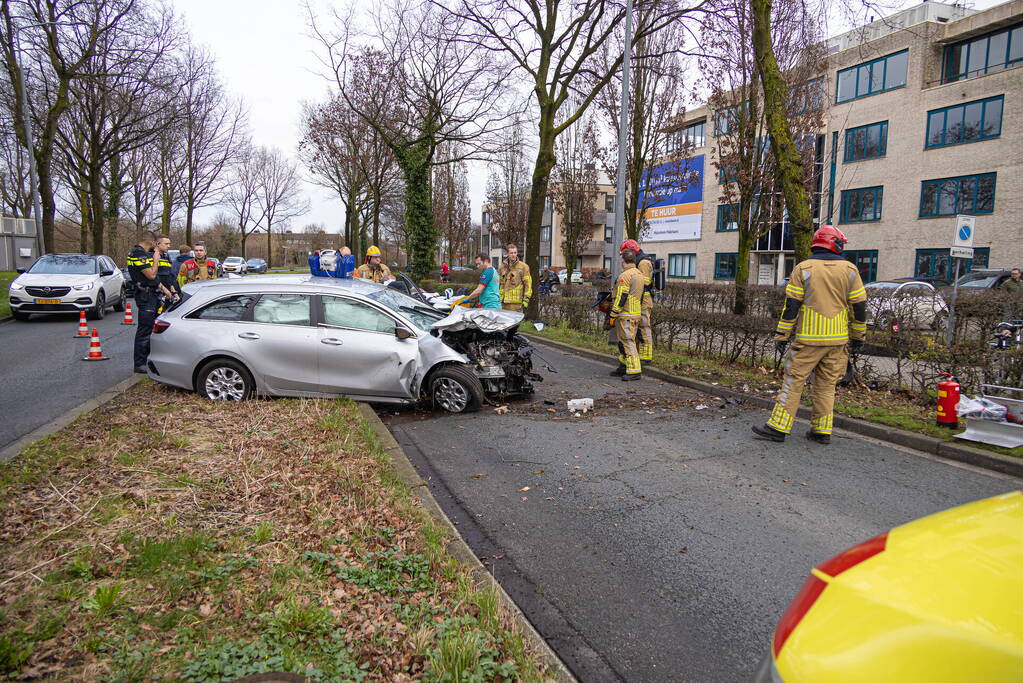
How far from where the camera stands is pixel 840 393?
8.52m

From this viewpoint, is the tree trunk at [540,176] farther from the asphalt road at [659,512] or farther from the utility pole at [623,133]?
the asphalt road at [659,512]

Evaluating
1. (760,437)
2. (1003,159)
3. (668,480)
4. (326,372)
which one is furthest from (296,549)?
(1003,159)

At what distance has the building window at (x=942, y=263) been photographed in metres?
28.1

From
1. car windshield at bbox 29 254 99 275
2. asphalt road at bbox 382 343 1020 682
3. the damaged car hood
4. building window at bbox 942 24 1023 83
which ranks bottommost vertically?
asphalt road at bbox 382 343 1020 682

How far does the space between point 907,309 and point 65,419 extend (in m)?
10.4

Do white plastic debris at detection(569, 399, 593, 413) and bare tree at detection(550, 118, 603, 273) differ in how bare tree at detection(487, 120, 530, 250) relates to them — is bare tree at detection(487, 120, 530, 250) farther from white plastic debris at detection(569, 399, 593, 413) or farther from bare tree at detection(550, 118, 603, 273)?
white plastic debris at detection(569, 399, 593, 413)

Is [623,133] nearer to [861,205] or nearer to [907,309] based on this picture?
[907,309]

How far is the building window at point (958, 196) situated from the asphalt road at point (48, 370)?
106ft

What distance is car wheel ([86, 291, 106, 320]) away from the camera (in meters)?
17.1

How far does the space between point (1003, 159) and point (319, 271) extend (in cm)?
2867

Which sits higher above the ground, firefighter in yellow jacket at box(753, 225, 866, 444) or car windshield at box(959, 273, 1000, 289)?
car windshield at box(959, 273, 1000, 289)

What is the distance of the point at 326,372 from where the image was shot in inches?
292

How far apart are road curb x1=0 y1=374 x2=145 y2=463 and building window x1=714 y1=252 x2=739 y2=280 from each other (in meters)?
37.9

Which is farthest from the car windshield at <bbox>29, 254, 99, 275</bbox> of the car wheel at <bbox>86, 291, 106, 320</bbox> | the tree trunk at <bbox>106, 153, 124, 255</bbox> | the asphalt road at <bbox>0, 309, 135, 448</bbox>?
the tree trunk at <bbox>106, 153, 124, 255</bbox>
